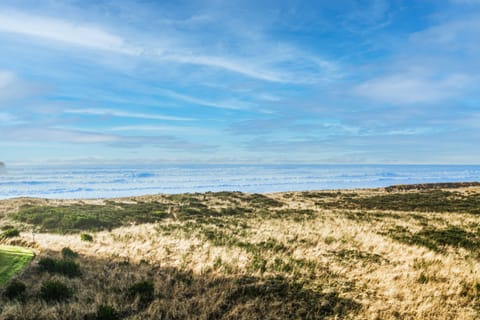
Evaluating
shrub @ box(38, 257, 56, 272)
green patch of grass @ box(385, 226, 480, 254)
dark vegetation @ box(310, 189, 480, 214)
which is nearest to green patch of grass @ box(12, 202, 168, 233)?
shrub @ box(38, 257, 56, 272)

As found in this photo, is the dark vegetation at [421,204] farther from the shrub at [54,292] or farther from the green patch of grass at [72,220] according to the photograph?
the shrub at [54,292]

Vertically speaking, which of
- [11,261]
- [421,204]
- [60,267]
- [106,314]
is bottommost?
[421,204]

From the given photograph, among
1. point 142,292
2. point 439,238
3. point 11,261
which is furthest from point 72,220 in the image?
point 439,238

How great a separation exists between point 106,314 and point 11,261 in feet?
13.5

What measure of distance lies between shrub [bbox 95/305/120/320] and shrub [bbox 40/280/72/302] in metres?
1.37

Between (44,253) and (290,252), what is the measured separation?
8.98 m

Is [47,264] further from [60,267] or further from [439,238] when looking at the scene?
[439,238]

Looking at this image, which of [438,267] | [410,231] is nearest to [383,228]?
[410,231]

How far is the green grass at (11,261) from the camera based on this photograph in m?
7.56

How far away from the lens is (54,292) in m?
7.10

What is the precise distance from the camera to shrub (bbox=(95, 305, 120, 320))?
617cm

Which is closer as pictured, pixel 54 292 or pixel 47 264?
pixel 54 292

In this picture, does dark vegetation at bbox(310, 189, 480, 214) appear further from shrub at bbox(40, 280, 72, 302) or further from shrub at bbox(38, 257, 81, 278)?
shrub at bbox(40, 280, 72, 302)

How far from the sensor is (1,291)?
22.4 feet
